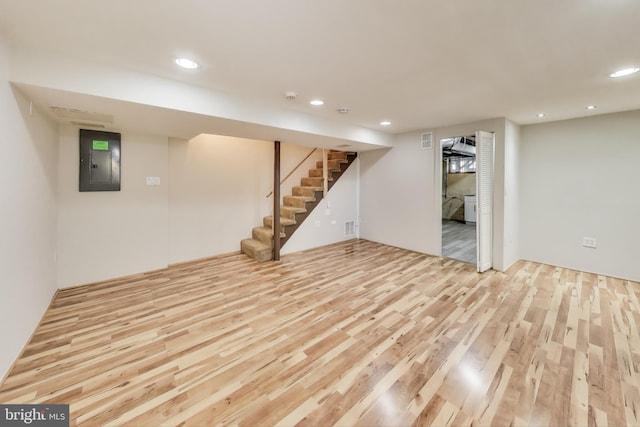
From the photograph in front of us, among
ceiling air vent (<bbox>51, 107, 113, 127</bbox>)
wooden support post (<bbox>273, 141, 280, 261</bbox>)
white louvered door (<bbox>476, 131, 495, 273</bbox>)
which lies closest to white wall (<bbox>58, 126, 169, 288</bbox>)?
ceiling air vent (<bbox>51, 107, 113, 127</bbox>)

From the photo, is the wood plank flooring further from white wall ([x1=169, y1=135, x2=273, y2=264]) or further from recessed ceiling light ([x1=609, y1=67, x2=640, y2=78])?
white wall ([x1=169, y1=135, x2=273, y2=264])

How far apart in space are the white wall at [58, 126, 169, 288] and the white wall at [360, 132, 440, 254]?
13.8ft

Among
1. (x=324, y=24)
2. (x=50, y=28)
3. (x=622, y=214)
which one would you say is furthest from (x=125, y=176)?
(x=622, y=214)

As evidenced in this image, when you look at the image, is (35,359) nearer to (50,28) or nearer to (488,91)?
(50,28)

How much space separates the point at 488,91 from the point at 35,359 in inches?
197

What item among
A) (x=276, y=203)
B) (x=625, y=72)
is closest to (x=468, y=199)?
(x=625, y=72)

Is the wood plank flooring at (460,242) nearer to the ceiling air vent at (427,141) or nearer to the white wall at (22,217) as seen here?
the ceiling air vent at (427,141)

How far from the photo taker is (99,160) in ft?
11.6

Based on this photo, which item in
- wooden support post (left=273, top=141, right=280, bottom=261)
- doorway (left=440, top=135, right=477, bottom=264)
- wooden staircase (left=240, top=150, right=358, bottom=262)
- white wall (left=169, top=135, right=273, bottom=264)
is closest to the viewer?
white wall (left=169, top=135, right=273, bottom=264)

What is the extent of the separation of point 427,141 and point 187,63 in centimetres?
415

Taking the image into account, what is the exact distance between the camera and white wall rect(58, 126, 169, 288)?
337 centimetres

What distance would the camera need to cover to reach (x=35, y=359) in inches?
80.4

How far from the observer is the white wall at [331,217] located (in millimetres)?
5430

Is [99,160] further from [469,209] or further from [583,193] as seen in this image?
[469,209]
